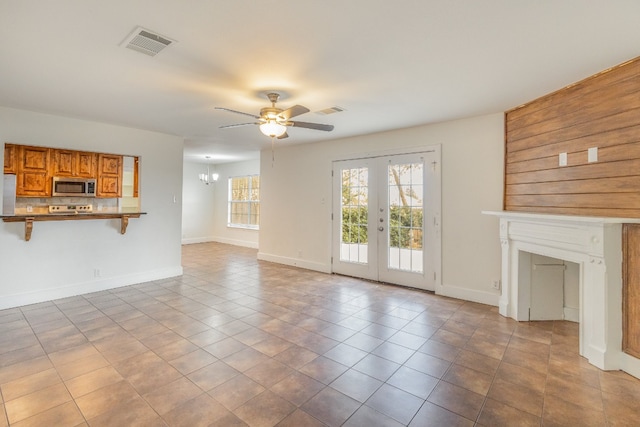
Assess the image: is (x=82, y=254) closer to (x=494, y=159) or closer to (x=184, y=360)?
(x=184, y=360)

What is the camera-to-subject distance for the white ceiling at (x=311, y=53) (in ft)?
6.45

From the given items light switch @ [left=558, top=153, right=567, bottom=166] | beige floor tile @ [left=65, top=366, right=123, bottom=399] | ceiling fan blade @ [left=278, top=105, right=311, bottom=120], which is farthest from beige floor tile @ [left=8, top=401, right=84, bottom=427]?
light switch @ [left=558, top=153, right=567, bottom=166]

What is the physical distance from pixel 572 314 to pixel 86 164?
685 cm

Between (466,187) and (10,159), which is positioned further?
(466,187)

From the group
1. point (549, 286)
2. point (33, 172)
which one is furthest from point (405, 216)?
point (33, 172)

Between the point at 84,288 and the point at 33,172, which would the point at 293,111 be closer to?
the point at 33,172

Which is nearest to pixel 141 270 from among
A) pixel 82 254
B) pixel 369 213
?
pixel 82 254

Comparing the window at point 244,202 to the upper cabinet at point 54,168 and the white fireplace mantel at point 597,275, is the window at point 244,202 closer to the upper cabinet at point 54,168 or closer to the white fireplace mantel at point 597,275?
the upper cabinet at point 54,168

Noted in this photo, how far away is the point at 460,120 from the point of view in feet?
14.4

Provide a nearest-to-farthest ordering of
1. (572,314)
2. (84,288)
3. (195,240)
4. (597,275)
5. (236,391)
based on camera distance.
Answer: (236,391), (597,275), (572,314), (84,288), (195,240)

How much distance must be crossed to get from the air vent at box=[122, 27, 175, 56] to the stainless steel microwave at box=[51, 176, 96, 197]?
119 inches

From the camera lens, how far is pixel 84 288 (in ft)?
15.1

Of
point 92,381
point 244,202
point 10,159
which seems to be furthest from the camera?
point 244,202

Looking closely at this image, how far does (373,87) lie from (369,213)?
101 inches
